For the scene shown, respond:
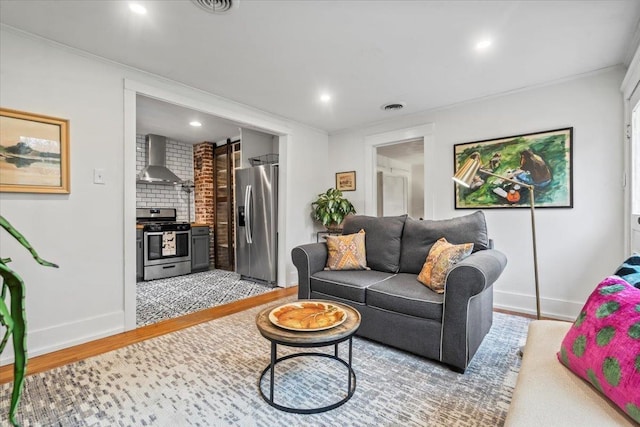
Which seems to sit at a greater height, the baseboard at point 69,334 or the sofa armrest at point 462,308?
the sofa armrest at point 462,308

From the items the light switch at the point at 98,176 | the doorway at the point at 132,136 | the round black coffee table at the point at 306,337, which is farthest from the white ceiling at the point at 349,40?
the round black coffee table at the point at 306,337

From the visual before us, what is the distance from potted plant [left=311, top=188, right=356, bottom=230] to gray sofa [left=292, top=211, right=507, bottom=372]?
3.39 feet

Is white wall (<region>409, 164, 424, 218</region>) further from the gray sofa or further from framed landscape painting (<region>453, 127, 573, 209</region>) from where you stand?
the gray sofa

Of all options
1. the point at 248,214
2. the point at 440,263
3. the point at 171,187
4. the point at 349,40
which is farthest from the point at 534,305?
the point at 171,187

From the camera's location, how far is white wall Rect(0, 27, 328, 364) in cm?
221

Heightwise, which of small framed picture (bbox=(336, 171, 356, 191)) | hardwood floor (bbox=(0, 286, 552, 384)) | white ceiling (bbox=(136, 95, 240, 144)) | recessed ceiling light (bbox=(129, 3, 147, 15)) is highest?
white ceiling (bbox=(136, 95, 240, 144))

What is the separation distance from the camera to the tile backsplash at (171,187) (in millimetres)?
5211

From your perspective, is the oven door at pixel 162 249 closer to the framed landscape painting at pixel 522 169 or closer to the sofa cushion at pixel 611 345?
the framed landscape painting at pixel 522 169

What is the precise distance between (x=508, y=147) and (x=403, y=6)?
2.06m

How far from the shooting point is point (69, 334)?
239 cm

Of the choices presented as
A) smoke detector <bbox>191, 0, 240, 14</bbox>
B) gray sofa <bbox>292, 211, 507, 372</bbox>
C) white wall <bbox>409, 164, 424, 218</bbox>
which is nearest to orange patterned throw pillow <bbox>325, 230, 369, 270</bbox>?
gray sofa <bbox>292, 211, 507, 372</bbox>

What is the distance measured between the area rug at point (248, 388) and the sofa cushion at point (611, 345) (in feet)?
2.30

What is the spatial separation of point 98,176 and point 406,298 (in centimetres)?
266

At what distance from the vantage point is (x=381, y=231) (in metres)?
3.04
